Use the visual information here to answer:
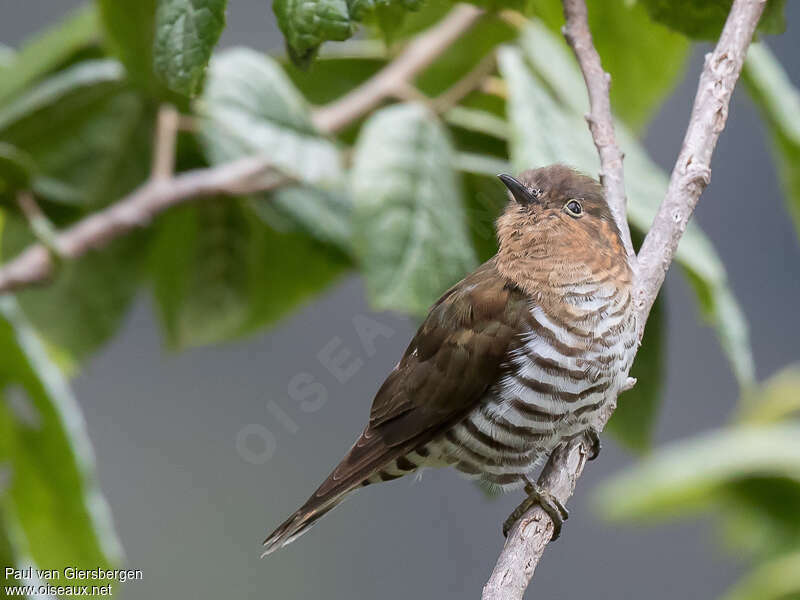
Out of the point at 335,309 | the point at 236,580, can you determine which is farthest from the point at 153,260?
the point at 236,580

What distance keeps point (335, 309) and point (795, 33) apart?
173 cm

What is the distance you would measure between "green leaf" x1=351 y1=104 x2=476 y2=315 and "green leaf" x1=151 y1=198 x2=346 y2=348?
253 mm

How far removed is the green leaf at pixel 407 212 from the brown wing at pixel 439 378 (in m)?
0.08

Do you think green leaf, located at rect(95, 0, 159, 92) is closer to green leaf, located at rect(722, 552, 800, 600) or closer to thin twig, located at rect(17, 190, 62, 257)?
thin twig, located at rect(17, 190, 62, 257)

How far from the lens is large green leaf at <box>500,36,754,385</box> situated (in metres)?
1.57

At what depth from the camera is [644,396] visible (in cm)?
179

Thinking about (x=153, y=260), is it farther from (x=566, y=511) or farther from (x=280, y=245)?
(x=566, y=511)

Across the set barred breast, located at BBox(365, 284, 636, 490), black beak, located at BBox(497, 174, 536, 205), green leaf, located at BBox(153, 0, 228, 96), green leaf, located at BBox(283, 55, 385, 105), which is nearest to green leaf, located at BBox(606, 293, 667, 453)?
barred breast, located at BBox(365, 284, 636, 490)

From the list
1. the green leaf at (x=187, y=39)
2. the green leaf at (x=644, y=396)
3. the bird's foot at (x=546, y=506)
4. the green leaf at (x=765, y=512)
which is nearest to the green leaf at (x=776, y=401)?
the green leaf at (x=765, y=512)

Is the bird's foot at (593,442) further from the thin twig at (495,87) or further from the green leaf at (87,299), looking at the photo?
the green leaf at (87,299)

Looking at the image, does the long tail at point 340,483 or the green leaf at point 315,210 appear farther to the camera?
the green leaf at point 315,210

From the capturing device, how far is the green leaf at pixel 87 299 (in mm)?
1975

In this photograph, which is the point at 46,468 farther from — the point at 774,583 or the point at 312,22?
the point at 774,583

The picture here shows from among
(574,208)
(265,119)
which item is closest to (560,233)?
(574,208)
